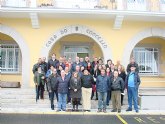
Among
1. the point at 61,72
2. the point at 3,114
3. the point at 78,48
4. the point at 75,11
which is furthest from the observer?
the point at 78,48

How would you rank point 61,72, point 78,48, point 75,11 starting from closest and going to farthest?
point 61,72
point 75,11
point 78,48

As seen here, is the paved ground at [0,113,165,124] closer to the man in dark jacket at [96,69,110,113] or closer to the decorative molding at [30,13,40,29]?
the man in dark jacket at [96,69,110,113]

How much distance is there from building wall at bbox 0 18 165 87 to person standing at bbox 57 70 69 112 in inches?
165

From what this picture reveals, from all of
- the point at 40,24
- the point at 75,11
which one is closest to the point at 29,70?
the point at 40,24

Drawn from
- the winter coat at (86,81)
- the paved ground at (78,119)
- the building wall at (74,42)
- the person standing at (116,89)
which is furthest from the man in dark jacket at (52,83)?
the building wall at (74,42)

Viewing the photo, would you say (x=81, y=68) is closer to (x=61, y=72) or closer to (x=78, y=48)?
(x=61, y=72)

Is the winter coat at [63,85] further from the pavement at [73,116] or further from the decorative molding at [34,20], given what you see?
the decorative molding at [34,20]

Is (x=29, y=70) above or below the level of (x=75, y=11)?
below

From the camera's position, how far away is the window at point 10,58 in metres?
19.7

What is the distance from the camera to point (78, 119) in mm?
12227

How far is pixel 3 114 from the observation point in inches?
522

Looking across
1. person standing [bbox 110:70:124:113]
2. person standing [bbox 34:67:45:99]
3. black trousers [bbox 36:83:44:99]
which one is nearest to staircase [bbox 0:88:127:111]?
black trousers [bbox 36:83:44:99]

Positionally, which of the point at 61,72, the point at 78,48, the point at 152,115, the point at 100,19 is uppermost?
the point at 100,19

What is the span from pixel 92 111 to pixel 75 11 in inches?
215
